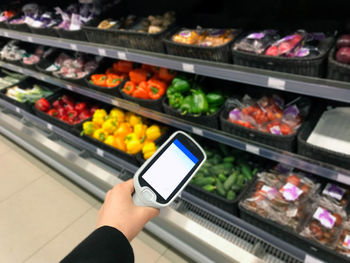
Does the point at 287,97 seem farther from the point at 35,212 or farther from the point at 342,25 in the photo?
the point at 35,212

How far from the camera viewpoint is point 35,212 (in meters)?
2.54

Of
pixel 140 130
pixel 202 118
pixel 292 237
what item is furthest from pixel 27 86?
pixel 292 237

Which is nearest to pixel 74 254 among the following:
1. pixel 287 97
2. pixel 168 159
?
pixel 168 159

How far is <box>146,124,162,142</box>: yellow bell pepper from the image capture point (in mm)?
2242

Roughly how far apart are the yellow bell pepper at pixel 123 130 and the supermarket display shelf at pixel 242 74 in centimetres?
66

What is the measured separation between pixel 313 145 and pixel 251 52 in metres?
0.49

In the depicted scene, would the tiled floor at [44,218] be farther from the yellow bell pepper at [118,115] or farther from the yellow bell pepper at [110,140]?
the yellow bell pepper at [118,115]

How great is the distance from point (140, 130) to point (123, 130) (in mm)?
152

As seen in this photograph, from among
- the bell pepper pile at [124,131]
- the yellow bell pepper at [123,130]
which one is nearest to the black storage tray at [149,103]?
the bell pepper pile at [124,131]

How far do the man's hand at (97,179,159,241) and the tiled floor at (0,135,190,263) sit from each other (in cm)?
111

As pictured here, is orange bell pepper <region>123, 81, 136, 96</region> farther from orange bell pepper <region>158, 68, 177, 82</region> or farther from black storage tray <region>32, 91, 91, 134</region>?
black storage tray <region>32, 91, 91, 134</region>

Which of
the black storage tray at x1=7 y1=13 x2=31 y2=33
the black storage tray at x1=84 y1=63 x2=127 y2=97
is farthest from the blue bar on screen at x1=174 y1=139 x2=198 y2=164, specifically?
the black storage tray at x1=7 y1=13 x2=31 y2=33

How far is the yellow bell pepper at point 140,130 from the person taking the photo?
233 centimetres

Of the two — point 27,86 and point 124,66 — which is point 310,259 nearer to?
point 124,66
